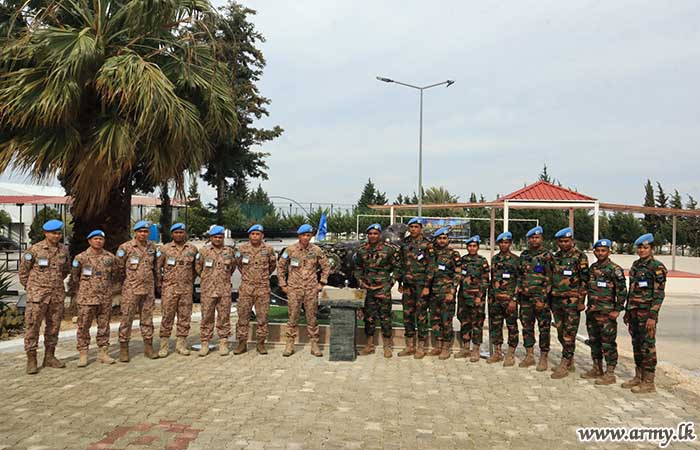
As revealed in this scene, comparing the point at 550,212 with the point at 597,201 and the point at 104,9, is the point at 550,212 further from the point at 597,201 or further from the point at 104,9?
the point at 104,9

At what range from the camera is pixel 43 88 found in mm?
8602

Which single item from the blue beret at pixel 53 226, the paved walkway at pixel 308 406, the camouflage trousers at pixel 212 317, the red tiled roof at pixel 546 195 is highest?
the red tiled roof at pixel 546 195

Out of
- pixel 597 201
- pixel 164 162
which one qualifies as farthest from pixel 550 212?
pixel 164 162

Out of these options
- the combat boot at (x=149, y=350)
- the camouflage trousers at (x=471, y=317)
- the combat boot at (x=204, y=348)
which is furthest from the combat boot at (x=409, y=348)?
the combat boot at (x=149, y=350)

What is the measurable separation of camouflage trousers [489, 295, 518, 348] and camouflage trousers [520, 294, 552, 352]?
0.39ft

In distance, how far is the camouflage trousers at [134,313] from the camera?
721 cm

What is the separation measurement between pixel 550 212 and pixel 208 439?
38.2m

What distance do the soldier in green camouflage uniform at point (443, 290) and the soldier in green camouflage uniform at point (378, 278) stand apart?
56 cm

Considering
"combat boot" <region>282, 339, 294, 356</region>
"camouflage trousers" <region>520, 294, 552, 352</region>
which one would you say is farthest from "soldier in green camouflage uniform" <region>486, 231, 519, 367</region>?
"combat boot" <region>282, 339, 294, 356</region>

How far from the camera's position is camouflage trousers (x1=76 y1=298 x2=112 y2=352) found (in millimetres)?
6980

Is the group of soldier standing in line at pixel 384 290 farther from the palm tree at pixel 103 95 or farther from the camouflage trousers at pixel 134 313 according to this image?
the palm tree at pixel 103 95

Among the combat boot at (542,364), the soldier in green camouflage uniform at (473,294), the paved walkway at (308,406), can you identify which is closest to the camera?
the paved walkway at (308,406)

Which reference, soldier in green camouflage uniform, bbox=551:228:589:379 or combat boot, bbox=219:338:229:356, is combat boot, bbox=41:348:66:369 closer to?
combat boot, bbox=219:338:229:356

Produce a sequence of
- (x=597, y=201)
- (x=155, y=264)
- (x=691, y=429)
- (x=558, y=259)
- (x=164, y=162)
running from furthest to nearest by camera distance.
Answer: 1. (x=597, y=201)
2. (x=164, y=162)
3. (x=155, y=264)
4. (x=558, y=259)
5. (x=691, y=429)
